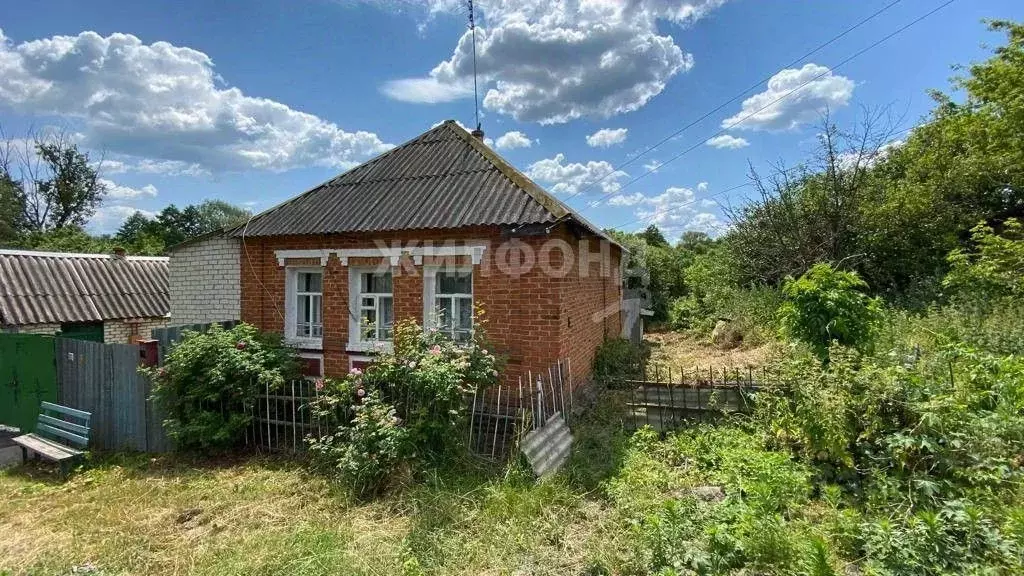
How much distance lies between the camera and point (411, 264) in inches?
289

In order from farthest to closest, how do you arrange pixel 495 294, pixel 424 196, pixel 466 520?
pixel 424 196, pixel 495 294, pixel 466 520

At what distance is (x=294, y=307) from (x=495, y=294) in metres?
3.93

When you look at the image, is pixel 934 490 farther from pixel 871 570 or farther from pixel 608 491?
pixel 608 491

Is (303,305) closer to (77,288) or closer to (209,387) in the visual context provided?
(209,387)

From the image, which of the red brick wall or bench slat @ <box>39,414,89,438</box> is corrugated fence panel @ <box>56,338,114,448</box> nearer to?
bench slat @ <box>39,414,89,438</box>

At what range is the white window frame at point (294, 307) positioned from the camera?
26.6ft

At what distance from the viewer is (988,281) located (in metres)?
8.84

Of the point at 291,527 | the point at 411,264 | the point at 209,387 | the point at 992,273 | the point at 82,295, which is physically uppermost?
the point at 411,264

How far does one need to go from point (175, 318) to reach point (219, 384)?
12.7ft

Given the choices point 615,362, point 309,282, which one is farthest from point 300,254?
point 615,362

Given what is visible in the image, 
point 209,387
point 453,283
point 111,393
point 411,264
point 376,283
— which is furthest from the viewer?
point 376,283

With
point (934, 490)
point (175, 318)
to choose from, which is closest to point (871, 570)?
point (934, 490)

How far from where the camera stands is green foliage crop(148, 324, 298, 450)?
6203mm

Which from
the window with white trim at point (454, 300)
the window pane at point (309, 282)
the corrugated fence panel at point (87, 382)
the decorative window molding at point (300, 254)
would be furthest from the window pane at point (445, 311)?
the corrugated fence panel at point (87, 382)
